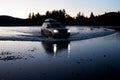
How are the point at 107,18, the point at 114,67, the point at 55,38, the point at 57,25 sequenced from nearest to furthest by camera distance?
the point at 114,67 → the point at 55,38 → the point at 57,25 → the point at 107,18

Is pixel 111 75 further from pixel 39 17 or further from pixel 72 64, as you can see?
pixel 39 17

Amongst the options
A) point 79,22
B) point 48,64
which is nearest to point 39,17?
point 79,22

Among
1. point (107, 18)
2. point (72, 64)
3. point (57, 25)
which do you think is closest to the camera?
point (72, 64)

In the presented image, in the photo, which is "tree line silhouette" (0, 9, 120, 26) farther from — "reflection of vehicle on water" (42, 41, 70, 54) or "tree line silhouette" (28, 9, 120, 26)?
A: "reflection of vehicle on water" (42, 41, 70, 54)

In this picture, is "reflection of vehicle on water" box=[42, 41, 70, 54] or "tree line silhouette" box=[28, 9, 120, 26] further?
"tree line silhouette" box=[28, 9, 120, 26]

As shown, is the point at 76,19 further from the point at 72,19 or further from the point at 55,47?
the point at 55,47

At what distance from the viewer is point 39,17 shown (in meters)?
174

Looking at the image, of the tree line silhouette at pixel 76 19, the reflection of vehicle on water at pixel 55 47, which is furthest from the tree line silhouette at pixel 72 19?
the reflection of vehicle on water at pixel 55 47

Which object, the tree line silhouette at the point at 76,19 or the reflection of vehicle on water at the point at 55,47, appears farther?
the tree line silhouette at the point at 76,19

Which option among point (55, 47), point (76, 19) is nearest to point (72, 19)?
point (76, 19)

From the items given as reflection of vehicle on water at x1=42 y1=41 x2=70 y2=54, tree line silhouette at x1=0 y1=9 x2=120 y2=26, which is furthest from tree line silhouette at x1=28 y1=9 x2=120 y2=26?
reflection of vehicle on water at x1=42 y1=41 x2=70 y2=54

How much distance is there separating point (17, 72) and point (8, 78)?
904mm

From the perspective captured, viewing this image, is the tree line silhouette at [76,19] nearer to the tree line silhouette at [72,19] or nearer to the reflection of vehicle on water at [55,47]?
the tree line silhouette at [72,19]

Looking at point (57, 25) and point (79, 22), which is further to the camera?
point (79, 22)
